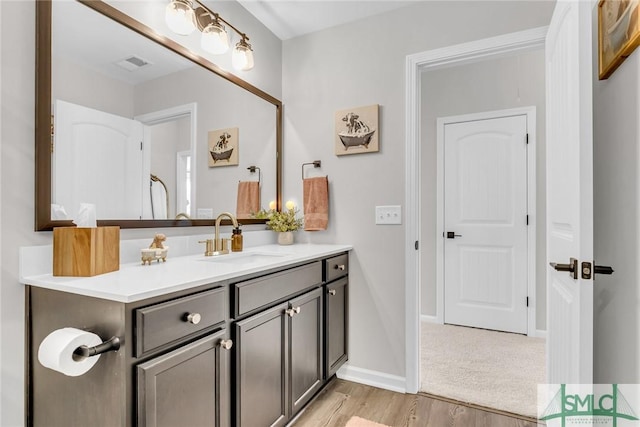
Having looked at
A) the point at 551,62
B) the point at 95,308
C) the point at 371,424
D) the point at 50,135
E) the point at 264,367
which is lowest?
the point at 371,424

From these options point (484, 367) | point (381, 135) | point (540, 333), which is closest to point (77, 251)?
point (381, 135)

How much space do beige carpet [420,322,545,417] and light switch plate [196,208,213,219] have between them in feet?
5.61

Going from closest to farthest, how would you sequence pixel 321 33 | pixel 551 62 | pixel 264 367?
pixel 264 367
pixel 551 62
pixel 321 33

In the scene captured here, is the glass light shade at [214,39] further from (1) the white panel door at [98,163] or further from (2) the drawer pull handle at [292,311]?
(2) the drawer pull handle at [292,311]

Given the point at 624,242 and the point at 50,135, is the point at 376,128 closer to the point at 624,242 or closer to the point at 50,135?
the point at 624,242

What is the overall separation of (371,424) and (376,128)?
1.73 m

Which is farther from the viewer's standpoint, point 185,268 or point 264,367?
point 264,367

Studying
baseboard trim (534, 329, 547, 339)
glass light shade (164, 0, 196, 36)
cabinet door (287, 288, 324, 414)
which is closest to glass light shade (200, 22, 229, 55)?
glass light shade (164, 0, 196, 36)

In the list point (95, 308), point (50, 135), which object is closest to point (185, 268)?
point (95, 308)

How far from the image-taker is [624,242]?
1.12 meters

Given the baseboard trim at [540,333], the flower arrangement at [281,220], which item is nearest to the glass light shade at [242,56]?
the flower arrangement at [281,220]

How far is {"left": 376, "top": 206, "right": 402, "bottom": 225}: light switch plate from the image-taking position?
2193mm

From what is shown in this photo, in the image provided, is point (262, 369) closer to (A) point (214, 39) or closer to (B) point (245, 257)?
(B) point (245, 257)

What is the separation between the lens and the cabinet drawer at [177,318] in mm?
981
